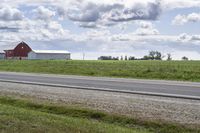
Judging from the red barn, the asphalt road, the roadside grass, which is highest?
the red barn

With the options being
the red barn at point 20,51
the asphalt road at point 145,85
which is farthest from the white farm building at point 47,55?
the asphalt road at point 145,85

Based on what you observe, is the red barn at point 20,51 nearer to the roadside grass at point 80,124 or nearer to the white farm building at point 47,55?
the white farm building at point 47,55

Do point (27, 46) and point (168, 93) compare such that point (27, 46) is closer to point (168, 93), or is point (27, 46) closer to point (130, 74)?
point (130, 74)

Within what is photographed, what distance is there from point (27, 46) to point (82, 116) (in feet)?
377

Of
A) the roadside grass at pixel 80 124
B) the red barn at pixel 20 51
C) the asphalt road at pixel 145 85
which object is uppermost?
the red barn at pixel 20 51

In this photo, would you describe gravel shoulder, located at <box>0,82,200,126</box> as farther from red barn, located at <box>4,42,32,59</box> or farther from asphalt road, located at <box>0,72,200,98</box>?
red barn, located at <box>4,42,32,59</box>

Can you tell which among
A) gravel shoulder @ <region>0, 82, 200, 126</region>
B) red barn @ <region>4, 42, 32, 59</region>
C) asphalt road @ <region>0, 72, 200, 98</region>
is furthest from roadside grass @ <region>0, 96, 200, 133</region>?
red barn @ <region>4, 42, 32, 59</region>

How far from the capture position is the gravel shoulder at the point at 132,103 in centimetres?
1248

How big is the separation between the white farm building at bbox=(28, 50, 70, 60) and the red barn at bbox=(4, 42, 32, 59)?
1417mm

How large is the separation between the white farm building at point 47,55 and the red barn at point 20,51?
1417 mm

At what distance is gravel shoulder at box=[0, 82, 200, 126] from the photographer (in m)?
12.5

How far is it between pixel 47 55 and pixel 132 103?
385 feet

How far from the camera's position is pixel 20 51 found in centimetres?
12531

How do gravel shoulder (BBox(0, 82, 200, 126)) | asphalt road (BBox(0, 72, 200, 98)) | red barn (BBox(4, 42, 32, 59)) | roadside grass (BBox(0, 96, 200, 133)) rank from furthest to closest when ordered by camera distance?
red barn (BBox(4, 42, 32, 59)) < asphalt road (BBox(0, 72, 200, 98)) < gravel shoulder (BBox(0, 82, 200, 126)) < roadside grass (BBox(0, 96, 200, 133))
